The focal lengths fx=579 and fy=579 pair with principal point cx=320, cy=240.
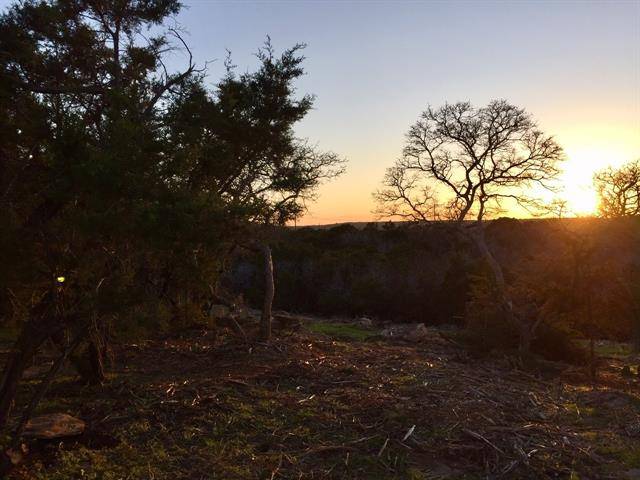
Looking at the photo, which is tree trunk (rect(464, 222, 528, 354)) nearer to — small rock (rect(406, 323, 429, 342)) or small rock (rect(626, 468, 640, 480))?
small rock (rect(406, 323, 429, 342))

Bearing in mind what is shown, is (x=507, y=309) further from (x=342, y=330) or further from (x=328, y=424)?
(x=328, y=424)

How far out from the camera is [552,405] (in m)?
9.12

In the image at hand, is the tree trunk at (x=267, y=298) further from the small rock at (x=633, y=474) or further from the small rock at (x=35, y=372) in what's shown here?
the small rock at (x=633, y=474)

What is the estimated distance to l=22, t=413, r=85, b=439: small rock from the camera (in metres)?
6.23

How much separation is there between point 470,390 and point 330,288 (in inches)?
1018

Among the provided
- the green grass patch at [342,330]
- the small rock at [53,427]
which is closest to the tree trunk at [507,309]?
the green grass patch at [342,330]

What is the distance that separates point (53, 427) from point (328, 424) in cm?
322

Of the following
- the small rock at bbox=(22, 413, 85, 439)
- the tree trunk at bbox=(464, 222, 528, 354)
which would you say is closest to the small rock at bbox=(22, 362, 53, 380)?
the small rock at bbox=(22, 413, 85, 439)

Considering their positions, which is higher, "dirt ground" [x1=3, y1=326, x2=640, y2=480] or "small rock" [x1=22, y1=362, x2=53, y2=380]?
"dirt ground" [x1=3, y1=326, x2=640, y2=480]

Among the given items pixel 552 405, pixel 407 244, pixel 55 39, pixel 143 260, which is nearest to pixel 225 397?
pixel 143 260

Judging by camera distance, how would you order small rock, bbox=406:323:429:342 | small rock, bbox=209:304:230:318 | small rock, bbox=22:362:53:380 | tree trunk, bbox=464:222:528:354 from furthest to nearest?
small rock, bbox=406:323:429:342
small rock, bbox=209:304:230:318
tree trunk, bbox=464:222:528:354
small rock, bbox=22:362:53:380

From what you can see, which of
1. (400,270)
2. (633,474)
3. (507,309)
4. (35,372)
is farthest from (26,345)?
(400,270)

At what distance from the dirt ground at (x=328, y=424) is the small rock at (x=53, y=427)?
3.9 inches

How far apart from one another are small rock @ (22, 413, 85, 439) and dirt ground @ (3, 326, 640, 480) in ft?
0.33
